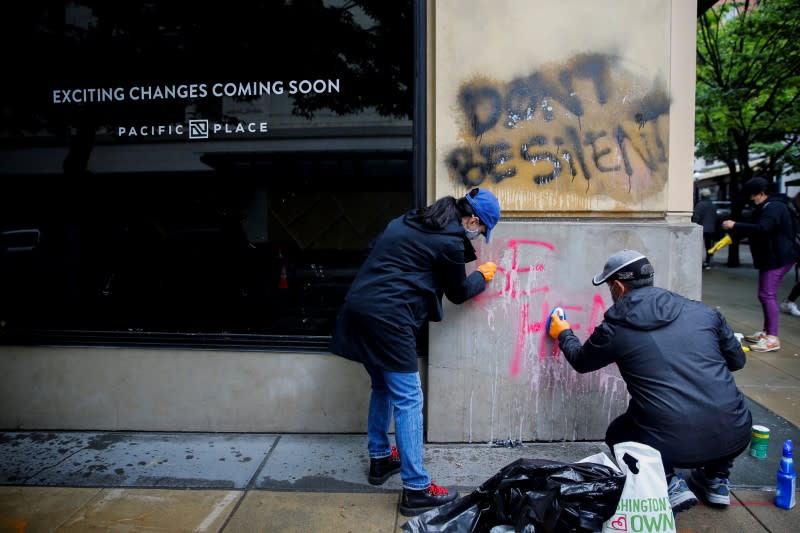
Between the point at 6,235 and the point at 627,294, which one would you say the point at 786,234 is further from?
the point at 6,235

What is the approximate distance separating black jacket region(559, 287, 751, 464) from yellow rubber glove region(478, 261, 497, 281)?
0.95 metres

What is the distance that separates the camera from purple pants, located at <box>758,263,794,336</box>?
5.93 metres

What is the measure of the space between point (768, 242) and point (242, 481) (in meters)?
5.40

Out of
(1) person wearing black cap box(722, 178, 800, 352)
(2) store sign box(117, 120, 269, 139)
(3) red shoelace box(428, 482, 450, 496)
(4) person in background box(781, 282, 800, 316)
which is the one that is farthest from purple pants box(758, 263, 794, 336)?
(2) store sign box(117, 120, 269, 139)

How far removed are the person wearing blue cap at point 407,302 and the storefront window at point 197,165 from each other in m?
1.05

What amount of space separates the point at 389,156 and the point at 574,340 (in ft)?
6.07

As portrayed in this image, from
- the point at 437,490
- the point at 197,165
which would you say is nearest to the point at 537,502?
the point at 437,490

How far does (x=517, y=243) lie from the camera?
386 cm

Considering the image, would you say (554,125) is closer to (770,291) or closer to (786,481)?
(786,481)

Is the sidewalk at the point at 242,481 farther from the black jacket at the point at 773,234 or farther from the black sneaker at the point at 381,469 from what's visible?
the black jacket at the point at 773,234

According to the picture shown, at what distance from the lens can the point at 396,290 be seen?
308 cm

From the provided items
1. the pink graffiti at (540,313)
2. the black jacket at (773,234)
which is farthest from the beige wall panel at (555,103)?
the black jacket at (773,234)

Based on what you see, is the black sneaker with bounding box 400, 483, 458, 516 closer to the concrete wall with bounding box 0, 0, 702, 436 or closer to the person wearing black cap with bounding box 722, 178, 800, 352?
the concrete wall with bounding box 0, 0, 702, 436

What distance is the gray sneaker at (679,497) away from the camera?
293cm
